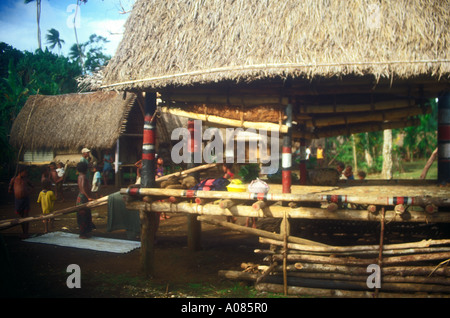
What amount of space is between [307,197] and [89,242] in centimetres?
490

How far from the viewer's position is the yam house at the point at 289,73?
468 centimetres

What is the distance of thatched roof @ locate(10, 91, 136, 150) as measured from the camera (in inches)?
601

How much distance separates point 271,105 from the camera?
5449 mm

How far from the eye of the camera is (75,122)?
16.0m

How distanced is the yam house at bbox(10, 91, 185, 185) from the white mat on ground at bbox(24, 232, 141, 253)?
7.49 metres

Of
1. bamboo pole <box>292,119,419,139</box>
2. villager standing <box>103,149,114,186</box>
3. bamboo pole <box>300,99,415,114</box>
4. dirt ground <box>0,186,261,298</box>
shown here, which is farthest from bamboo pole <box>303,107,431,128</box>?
villager standing <box>103,149,114,186</box>

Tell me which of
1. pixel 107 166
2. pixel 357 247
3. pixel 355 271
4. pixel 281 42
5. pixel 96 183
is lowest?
pixel 355 271

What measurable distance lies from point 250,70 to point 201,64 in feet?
2.89

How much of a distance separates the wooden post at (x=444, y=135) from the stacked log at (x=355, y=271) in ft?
4.45

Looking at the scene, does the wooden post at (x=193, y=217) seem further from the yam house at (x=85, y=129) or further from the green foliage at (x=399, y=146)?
the green foliage at (x=399, y=146)

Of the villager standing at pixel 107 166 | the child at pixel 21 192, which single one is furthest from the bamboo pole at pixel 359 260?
the villager standing at pixel 107 166

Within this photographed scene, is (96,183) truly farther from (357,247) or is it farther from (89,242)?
(357,247)

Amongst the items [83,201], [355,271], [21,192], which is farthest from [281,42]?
[21,192]

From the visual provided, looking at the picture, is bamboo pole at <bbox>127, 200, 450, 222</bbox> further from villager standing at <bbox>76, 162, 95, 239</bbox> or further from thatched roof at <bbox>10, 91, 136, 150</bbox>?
thatched roof at <bbox>10, 91, 136, 150</bbox>
